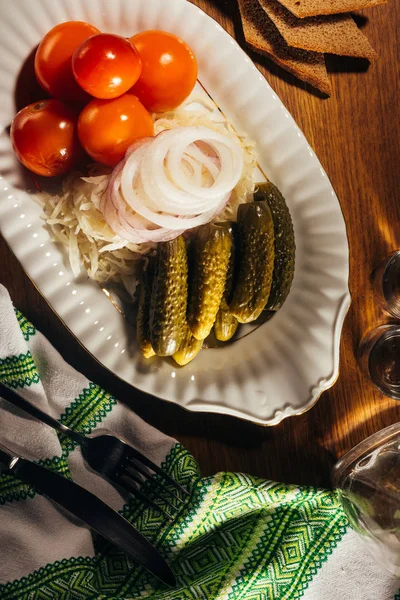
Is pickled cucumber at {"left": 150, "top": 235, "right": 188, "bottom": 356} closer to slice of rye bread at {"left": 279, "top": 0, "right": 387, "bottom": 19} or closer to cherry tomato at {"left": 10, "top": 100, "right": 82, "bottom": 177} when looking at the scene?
cherry tomato at {"left": 10, "top": 100, "right": 82, "bottom": 177}

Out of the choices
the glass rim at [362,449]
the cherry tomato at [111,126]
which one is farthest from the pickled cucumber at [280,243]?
the glass rim at [362,449]

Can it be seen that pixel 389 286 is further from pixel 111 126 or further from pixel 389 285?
pixel 111 126

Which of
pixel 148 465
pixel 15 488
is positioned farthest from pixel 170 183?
pixel 15 488

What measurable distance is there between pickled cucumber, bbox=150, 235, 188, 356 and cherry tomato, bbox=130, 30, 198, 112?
1.17 ft

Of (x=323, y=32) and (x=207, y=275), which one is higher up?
(x=323, y=32)

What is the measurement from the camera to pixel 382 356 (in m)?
1.67

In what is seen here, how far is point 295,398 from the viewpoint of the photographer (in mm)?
1542

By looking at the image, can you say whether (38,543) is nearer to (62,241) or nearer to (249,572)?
(249,572)

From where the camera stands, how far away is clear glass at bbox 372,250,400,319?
166 cm

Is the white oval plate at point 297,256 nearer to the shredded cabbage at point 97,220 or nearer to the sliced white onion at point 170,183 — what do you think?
the shredded cabbage at point 97,220

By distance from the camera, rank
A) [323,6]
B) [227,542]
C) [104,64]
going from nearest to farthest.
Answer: [104,64] < [227,542] < [323,6]

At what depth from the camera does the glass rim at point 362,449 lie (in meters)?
1.61

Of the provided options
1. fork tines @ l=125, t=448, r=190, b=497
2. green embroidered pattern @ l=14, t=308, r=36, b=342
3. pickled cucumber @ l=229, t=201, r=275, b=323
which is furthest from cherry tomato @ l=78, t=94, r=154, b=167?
fork tines @ l=125, t=448, r=190, b=497

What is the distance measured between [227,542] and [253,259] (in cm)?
70
